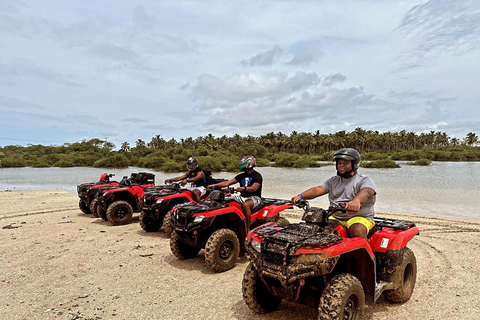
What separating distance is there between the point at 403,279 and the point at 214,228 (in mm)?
2936

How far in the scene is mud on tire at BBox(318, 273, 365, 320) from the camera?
2.91 m

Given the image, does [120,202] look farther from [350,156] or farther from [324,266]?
[324,266]

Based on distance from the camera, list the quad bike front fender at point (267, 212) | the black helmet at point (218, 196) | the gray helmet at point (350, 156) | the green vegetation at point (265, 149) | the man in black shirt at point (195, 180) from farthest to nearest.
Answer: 1. the green vegetation at point (265, 149)
2. the man in black shirt at point (195, 180)
3. the quad bike front fender at point (267, 212)
4. the black helmet at point (218, 196)
5. the gray helmet at point (350, 156)

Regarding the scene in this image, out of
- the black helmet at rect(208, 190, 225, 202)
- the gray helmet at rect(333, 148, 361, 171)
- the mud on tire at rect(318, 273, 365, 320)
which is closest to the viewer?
the mud on tire at rect(318, 273, 365, 320)

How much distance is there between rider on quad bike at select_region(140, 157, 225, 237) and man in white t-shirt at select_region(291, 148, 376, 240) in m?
4.11

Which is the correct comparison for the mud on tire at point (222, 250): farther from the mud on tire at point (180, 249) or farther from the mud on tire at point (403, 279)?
the mud on tire at point (403, 279)

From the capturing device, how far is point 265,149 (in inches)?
2682

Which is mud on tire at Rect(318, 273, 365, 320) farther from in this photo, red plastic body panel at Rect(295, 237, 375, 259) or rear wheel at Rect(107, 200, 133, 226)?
rear wheel at Rect(107, 200, 133, 226)

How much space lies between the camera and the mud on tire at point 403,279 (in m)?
3.86

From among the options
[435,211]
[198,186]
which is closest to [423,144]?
[435,211]

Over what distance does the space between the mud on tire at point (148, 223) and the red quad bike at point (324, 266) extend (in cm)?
483

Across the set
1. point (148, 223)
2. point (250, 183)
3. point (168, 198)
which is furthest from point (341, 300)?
point (148, 223)

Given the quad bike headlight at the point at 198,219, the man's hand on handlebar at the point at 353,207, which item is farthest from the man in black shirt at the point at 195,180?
the man's hand on handlebar at the point at 353,207

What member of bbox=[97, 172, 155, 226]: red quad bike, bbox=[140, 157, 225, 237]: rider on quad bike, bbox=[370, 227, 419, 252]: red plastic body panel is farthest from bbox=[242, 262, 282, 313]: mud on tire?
bbox=[97, 172, 155, 226]: red quad bike
